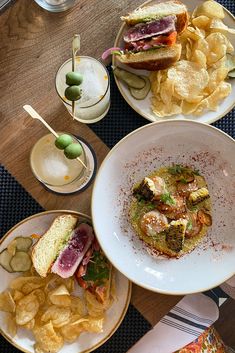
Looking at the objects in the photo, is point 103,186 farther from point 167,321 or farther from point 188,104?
point 167,321

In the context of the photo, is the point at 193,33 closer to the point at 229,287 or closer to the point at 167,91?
the point at 167,91

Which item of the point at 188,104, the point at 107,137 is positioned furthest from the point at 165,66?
the point at 107,137

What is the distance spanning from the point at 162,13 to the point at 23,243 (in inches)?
37.3

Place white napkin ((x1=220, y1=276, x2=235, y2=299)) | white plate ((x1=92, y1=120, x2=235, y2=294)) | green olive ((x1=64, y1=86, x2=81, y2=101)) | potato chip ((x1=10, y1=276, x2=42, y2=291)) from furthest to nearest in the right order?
white napkin ((x1=220, y1=276, x2=235, y2=299))
potato chip ((x1=10, y1=276, x2=42, y2=291))
white plate ((x1=92, y1=120, x2=235, y2=294))
green olive ((x1=64, y1=86, x2=81, y2=101))

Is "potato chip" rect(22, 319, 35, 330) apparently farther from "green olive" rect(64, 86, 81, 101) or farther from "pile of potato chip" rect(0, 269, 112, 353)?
"green olive" rect(64, 86, 81, 101)

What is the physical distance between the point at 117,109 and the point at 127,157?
0.68 ft

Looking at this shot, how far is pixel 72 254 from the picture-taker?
2.16m

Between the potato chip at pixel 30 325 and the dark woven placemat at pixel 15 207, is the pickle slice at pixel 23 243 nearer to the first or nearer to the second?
the dark woven placemat at pixel 15 207

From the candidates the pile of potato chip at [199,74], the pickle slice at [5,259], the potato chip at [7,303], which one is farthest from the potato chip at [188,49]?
the potato chip at [7,303]

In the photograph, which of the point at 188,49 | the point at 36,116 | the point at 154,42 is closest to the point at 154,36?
the point at 154,42

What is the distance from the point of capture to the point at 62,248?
2.18 metres

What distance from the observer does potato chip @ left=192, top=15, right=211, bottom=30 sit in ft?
7.16

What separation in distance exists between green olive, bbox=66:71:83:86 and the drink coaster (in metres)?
0.27

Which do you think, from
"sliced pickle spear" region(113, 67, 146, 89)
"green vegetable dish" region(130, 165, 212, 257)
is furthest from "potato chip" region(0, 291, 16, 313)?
"sliced pickle spear" region(113, 67, 146, 89)
